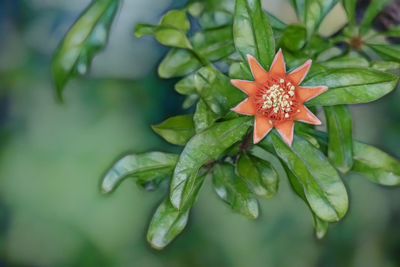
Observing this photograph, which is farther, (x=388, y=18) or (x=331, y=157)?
(x=388, y=18)

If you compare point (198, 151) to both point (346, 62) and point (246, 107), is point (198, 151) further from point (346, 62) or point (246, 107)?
point (346, 62)

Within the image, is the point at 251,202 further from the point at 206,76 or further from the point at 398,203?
the point at 398,203

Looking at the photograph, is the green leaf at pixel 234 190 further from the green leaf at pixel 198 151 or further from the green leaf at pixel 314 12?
the green leaf at pixel 314 12

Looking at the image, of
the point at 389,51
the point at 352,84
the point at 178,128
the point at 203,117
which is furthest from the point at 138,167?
the point at 389,51

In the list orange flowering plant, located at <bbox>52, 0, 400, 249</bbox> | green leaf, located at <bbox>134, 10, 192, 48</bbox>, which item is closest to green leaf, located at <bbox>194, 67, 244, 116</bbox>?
orange flowering plant, located at <bbox>52, 0, 400, 249</bbox>

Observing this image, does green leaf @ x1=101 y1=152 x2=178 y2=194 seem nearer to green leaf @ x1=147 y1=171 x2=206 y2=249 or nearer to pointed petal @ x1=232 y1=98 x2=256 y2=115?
green leaf @ x1=147 y1=171 x2=206 y2=249

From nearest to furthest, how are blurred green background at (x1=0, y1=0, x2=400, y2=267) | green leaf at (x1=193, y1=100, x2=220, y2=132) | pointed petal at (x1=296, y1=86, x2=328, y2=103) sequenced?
pointed petal at (x1=296, y1=86, x2=328, y2=103) < green leaf at (x1=193, y1=100, x2=220, y2=132) < blurred green background at (x1=0, y1=0, x2=400, y2=267)

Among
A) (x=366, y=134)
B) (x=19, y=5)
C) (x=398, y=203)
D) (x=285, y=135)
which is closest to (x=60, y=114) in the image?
(x=19, y=5)
